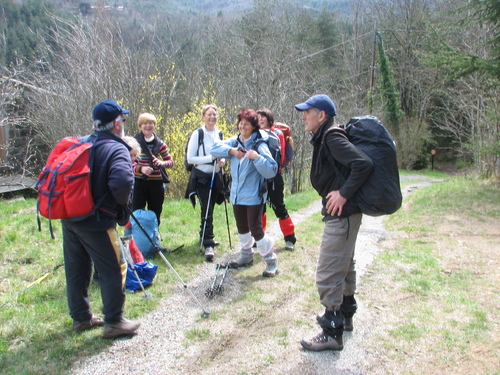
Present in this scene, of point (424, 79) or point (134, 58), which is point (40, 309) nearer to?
point (134, 58)

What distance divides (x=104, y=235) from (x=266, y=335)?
1606mm

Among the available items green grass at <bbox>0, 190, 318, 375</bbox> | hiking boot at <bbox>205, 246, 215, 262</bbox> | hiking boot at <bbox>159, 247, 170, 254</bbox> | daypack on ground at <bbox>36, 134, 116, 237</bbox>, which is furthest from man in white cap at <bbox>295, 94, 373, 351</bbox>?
hiking boot at <bbox>159, 247, 170, 254</bbox>

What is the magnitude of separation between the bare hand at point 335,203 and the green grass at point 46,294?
1.54 m

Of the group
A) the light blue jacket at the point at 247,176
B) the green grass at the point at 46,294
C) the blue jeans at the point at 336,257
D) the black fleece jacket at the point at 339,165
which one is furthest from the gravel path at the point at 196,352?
the light blue jacket at the point at 247,176

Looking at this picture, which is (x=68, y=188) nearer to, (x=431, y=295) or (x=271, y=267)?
(x=271, y=267)

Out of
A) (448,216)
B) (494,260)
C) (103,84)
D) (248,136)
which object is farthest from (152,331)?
(103,84)

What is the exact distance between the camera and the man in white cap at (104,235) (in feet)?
10.6

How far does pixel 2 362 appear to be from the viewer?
9.99 ft

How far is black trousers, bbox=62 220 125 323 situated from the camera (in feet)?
10.9

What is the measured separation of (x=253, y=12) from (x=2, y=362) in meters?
30.7

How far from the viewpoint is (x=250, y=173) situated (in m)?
4.85

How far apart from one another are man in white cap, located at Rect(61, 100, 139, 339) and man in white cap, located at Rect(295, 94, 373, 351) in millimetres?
1516

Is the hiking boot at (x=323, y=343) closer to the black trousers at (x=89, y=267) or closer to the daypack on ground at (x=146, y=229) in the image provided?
the black trousers at (x=89, y=267)

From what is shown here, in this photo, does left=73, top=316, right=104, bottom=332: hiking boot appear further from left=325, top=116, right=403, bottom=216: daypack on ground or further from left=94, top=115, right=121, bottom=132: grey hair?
left=325, top=116, right=403, bottom=216: daypack on ground
